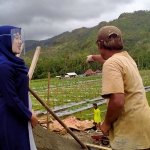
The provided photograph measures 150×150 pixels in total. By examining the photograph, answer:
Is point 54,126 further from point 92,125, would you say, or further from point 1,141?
point 1,141

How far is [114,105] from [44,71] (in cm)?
4773

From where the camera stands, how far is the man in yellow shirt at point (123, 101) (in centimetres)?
173

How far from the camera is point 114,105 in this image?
5.62ft

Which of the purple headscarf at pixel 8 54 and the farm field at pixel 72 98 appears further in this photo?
the farm field at pixel 72 98

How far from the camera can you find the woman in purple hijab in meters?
1.82

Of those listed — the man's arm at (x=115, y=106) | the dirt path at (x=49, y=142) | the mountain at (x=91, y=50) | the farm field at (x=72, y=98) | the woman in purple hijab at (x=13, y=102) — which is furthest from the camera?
the mountain at (x=91, y=50)

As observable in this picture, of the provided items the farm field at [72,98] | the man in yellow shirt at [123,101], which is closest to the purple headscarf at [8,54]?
the man in yellow shirt at [123,101]

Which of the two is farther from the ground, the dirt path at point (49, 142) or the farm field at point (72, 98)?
the dirt path at point (49, 142)

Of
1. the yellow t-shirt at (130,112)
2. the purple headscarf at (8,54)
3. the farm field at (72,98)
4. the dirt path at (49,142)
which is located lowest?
the farm field at (72,98)

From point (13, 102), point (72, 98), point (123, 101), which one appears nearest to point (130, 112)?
point (123, 101)

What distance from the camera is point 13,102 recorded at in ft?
5.98

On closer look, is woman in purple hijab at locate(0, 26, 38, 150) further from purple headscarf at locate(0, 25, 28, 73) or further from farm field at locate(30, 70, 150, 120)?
farm field at locate(30, 70, 150, 120)

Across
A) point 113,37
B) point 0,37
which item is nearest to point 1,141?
point 0,37

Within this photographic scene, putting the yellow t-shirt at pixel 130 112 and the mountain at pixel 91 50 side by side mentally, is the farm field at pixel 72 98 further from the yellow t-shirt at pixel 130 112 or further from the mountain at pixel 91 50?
the yellow t-shirt at pixel 130 112
